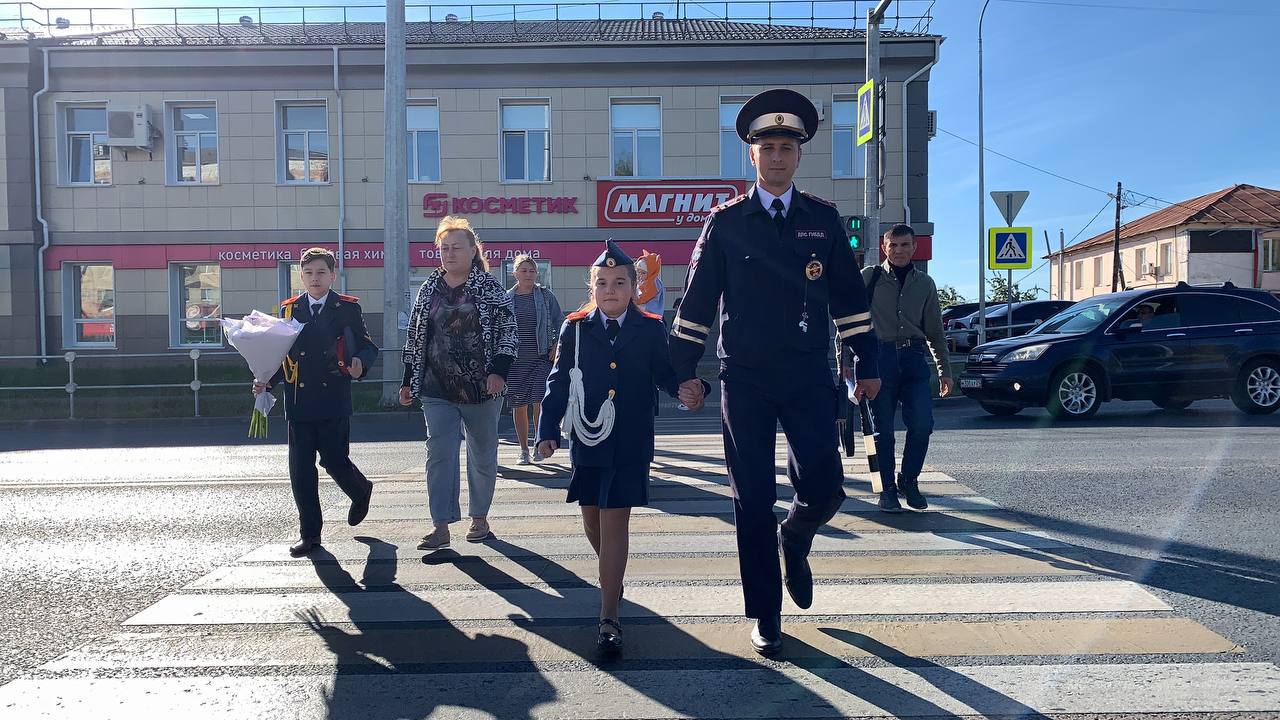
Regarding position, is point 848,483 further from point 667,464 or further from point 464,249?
Result: point 464,249

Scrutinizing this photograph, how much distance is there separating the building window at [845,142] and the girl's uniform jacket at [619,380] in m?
19.0

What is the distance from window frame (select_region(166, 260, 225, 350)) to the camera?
72.3 ft

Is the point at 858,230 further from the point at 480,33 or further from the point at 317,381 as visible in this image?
the point at 480,33

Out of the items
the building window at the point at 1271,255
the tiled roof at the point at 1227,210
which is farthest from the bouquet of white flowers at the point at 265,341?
the building window at the point at 1271,255

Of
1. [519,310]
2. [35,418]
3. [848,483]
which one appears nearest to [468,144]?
[35,418]

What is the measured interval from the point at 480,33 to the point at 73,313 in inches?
493

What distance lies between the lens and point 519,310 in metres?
8.02

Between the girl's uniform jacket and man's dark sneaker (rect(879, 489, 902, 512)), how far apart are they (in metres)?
2.64

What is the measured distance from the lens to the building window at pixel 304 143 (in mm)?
22000

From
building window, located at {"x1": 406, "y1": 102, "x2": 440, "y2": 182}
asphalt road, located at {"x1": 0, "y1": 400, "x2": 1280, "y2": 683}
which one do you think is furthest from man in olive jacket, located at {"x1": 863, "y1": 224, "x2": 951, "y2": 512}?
building window, located at {"x1": 406, "y1": 102, "x2": 440, "y2": 182}

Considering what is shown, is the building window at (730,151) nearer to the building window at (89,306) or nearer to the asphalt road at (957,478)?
the asphalt road at (957,478)

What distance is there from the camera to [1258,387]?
458 inches

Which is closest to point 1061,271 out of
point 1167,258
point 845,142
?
point 1167,258

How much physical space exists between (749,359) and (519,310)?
4.77 meters
